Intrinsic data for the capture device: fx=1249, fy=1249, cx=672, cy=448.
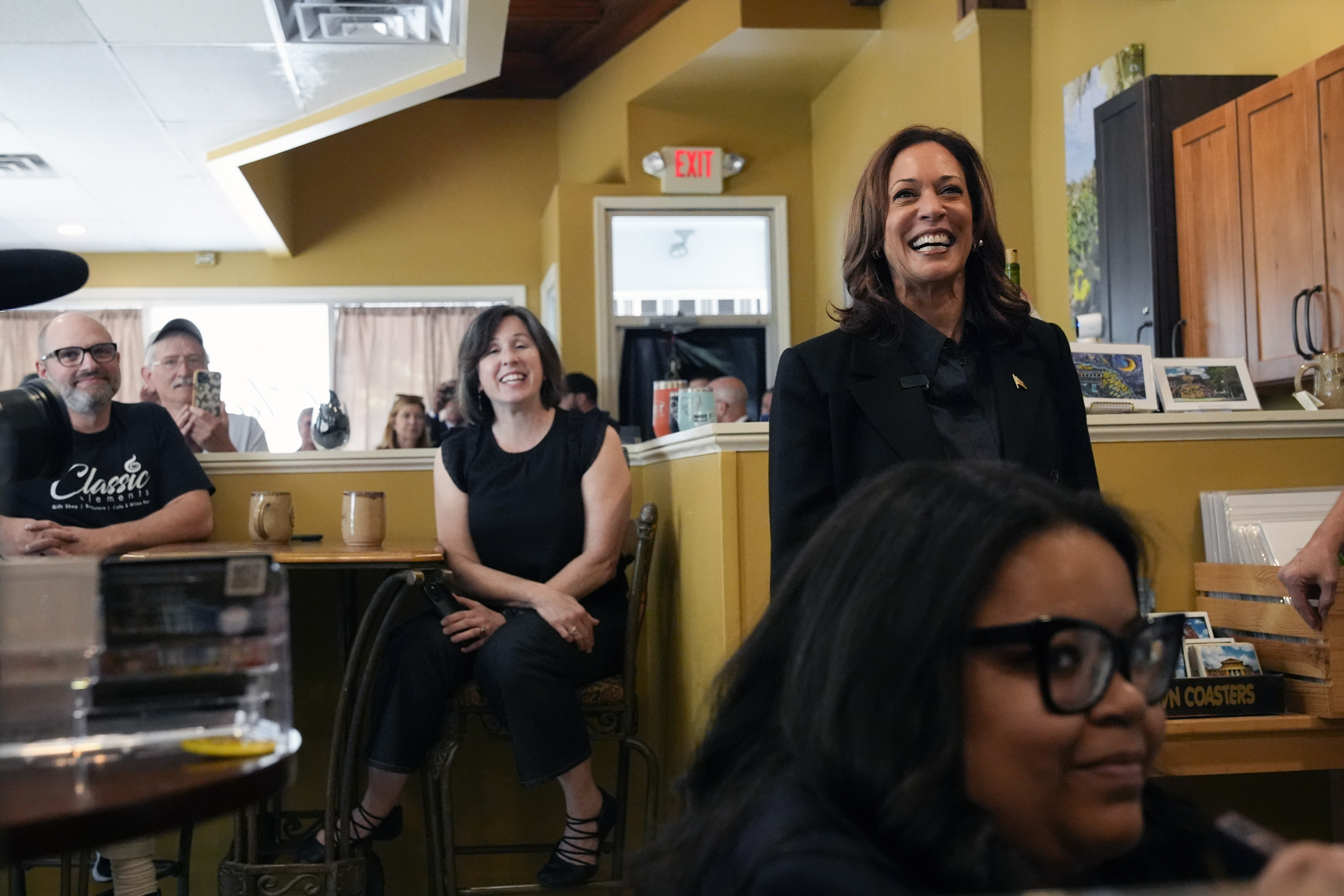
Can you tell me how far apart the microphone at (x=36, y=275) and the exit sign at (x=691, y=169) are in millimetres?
5641

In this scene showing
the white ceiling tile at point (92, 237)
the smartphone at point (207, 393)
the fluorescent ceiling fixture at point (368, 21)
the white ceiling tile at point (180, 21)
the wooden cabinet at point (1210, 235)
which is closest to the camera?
the smartphone at point (207, 393)

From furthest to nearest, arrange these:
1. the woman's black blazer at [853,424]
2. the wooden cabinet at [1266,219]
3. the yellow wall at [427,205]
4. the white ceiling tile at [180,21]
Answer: the yellow wall at [427,205], the white ceiling tile at [180,21], the wooden cabinet at [1266,219], the woman's black blazer at [853,424]

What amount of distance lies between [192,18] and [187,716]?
3.89 metres

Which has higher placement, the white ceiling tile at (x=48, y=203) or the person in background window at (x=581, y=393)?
the white ceiling tile at (x=48, y=203)

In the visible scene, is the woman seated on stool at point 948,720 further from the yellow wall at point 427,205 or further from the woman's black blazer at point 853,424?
the yellow wall at point 427,205

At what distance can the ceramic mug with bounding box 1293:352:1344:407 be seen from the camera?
2646mm

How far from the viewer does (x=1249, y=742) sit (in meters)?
2.14

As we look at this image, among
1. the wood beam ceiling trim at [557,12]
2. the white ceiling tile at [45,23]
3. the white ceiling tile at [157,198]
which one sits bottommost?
the white ceiling tile at [157,198]

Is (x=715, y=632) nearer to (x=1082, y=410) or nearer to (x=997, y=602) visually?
(x=1082, y=410)

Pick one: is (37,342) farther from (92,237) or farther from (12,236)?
(92,237)

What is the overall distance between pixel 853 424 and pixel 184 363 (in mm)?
2421

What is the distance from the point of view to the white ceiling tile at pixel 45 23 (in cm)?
→ 396

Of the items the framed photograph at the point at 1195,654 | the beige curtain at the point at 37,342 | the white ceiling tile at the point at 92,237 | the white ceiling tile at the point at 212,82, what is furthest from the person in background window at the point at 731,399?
the beige curtain at the point at 37,342

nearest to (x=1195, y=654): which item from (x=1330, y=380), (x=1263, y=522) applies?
(x=1263, y=522)
